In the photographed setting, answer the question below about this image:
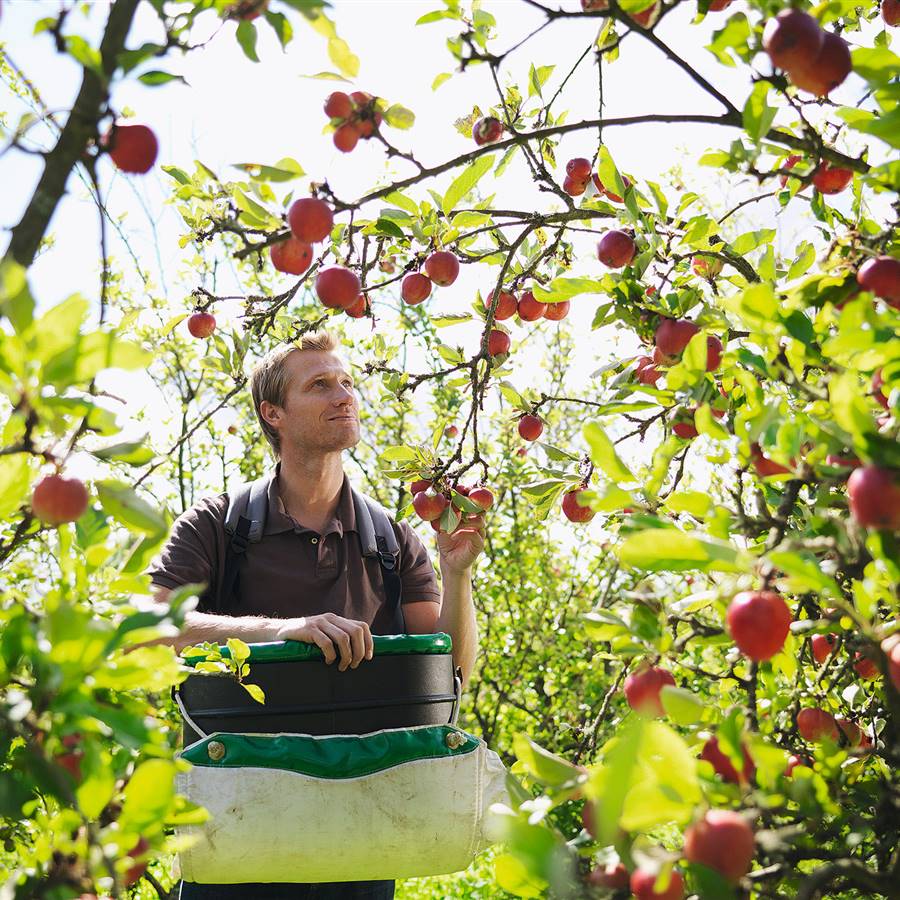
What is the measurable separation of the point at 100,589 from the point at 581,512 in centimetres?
98

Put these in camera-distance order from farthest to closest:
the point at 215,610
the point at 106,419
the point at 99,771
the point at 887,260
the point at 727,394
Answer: the point at 215,610
the point at 727,394
the point at 887,260
the point at 106,419
the point at 99,771

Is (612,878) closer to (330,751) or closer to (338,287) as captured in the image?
(338,287)

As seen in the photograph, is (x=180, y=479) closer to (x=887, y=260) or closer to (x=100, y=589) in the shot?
(x=100, y=589)

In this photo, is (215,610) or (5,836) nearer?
(5,836)

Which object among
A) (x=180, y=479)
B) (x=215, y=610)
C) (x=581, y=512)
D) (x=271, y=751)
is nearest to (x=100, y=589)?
(x=271, y=751)

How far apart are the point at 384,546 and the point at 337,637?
0.80m

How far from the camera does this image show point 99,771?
815 mm

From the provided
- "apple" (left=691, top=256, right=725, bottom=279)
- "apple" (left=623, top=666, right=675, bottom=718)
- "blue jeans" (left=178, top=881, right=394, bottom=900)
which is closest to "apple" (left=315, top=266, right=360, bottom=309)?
"apple" (left=691, top=256, right=725, bottom=279)

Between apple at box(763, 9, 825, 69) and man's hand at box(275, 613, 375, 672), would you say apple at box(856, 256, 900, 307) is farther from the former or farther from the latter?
man's hand at box(275, 613, 375, 672)

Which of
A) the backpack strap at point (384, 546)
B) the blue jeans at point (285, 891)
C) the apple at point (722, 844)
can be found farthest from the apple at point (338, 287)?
the blue jeans at point (285, 891)

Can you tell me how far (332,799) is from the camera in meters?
1.82

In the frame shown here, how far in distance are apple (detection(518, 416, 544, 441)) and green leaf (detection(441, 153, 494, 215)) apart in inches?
25.0

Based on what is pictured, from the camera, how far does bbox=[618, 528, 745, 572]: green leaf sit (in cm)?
83

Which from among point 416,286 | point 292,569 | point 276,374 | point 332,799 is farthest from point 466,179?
point 276,374
